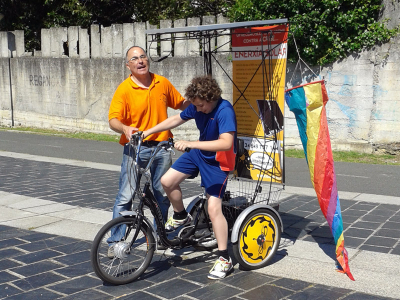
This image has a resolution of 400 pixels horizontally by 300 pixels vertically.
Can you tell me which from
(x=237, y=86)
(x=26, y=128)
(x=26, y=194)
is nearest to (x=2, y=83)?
(x=26, y=128)

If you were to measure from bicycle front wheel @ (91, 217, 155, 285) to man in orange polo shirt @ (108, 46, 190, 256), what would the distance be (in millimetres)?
632

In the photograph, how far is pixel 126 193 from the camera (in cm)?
493

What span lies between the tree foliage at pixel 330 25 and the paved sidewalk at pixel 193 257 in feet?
17.3

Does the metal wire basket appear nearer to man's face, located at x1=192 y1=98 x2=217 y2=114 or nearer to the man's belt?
the man's belt

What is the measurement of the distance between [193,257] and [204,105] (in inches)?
61.2

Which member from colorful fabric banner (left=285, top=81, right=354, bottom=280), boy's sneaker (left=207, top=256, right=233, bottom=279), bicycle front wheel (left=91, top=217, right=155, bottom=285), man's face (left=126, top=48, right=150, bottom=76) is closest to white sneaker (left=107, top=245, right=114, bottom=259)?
bicycle front wheel (left=91, top=217, right=155, bottom=285)

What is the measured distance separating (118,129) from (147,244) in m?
1.09

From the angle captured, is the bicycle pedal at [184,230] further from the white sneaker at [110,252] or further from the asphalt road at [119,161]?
the asphalt road at [119,161]

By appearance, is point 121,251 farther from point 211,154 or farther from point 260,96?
point 260,96

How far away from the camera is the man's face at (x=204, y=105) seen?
14.1ft

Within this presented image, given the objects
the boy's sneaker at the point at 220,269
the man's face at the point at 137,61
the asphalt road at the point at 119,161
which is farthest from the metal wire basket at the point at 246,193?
the asphalt road at the point at 119,161

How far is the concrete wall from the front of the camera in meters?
11.8

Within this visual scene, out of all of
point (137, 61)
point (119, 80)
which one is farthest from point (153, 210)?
point (119, 80)

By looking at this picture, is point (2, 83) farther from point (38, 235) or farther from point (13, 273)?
point (13, 273)
